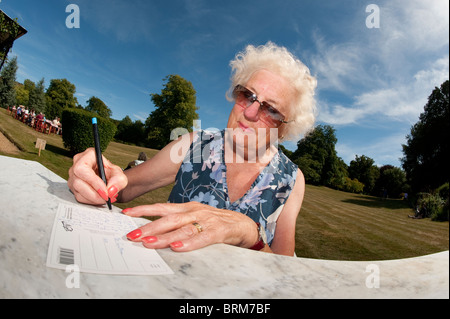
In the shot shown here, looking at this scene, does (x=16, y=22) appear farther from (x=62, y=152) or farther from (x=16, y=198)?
(x=62, y=152)

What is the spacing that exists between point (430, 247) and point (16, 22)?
68.9 inches

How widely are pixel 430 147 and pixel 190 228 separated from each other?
18.2 inches

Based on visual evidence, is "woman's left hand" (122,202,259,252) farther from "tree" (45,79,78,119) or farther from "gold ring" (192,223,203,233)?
"tree" (45,79,78,119)

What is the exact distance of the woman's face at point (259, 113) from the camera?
2.70 feet

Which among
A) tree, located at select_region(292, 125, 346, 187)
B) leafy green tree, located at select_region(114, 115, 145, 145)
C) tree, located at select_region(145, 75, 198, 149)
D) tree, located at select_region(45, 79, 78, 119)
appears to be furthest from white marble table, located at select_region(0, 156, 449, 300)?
tree, located at select_region(45, 79, 78, 119)

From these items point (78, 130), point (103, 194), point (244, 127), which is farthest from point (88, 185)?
point (78, 130)

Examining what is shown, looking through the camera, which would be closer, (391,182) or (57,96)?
(391,182)

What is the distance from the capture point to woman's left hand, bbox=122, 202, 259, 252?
1.01 ft

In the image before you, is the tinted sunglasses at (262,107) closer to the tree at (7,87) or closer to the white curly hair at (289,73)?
the white curly hair at (289,73)

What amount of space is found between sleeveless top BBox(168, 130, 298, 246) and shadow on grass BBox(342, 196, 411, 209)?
0.69 ft

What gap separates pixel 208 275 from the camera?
25cm

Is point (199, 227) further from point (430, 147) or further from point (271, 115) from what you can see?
point (271, 115)

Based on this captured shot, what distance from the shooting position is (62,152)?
9.37 feet
